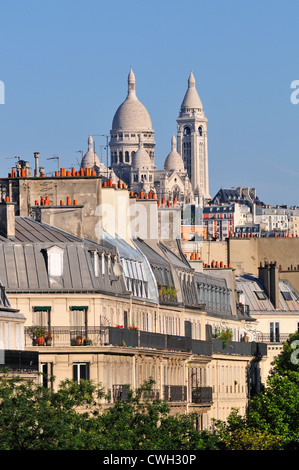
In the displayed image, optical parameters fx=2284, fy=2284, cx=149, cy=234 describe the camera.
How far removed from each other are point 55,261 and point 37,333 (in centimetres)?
240

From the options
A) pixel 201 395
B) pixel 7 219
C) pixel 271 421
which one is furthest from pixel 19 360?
pixel 201 395

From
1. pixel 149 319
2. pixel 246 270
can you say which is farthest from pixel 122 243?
pixel 246 270

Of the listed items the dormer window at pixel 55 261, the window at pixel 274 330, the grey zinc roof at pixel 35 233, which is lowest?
the window at pixel 274 330

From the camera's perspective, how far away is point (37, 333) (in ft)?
234

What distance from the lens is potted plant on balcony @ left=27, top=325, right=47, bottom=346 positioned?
2801 inches

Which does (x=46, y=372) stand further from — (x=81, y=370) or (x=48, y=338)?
(x=81, y=370)

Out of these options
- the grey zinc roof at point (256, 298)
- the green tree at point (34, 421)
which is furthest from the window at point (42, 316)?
the grey zinc roof at point (256, 298)

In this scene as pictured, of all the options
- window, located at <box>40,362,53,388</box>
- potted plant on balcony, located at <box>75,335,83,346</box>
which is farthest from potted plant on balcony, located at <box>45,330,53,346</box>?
potted plant on balcony, located at <box>75,335,83,346</box>

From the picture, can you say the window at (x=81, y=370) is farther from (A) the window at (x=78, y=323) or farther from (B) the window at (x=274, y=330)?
(B) the window at (x=274, y=330)

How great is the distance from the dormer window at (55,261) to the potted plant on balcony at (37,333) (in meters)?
1.79

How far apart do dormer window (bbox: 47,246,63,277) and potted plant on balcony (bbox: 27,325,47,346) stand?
5.88 ft

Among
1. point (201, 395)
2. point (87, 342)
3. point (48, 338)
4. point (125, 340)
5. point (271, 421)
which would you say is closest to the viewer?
point (48, 338)

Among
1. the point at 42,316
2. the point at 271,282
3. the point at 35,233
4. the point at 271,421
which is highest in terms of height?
the point at 271,282

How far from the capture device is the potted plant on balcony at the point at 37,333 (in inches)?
2801
